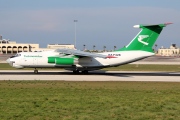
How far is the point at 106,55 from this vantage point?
3625cm

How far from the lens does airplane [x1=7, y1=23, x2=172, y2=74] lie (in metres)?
36.0

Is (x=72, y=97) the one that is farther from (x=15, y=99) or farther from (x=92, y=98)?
(x=15, y=99)

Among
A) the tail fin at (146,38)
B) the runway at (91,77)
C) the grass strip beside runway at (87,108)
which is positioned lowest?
the grass strip beside runway at (87,108)

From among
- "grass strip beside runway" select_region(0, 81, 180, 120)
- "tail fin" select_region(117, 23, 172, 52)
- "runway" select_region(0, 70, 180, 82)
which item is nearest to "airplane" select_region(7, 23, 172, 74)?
"tail fin" select_region(117, 23, 172, 52)

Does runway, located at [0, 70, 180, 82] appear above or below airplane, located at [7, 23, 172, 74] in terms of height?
below

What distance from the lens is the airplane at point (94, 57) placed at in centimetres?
3597

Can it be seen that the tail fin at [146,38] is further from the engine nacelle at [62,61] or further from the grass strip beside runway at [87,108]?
the grass strip beside runway at [87,108]

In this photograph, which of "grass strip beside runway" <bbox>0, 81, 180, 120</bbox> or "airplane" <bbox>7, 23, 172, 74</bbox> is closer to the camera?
"grass strip beside runway" <bbox>0, 81, 180, 120</bbox>

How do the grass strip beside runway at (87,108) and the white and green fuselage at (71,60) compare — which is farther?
the white and green fuselage at (71,60)

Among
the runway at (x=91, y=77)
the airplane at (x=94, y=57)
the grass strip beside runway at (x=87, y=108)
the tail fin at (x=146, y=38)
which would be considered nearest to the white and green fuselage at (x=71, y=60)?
the airplane at (x=94, y=57)

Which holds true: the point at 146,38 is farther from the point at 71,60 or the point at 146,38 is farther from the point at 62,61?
the point at 62,61

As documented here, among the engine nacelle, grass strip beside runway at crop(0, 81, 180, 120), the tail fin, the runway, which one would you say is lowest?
grass strip beside runway at crop(0, 81, 180, 120)

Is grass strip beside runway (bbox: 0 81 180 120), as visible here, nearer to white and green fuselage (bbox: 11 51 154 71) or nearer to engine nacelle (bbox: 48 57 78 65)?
engine nacelle (bbox: 48 57 78 65)

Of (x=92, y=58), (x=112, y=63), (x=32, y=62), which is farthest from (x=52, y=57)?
(x=112, y=63)
